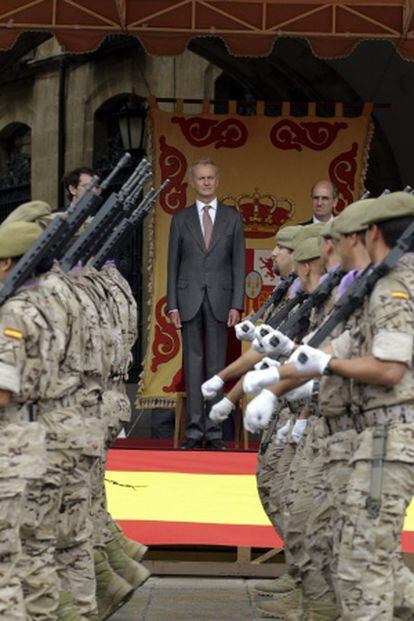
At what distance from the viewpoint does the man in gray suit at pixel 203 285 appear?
1325cm

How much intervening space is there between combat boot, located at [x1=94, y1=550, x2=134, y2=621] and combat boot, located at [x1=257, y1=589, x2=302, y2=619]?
0.88 m

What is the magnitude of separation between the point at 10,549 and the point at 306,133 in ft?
32.6

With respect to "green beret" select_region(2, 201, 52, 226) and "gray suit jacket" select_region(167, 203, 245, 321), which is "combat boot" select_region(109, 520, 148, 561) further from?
"gray suit jacket" select_region(167, 203, 245, 321)

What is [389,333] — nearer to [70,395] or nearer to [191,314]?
[70,395]

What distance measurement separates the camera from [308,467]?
301 inches

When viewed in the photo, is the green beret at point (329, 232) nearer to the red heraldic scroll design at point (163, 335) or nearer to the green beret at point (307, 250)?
the green beret at point (307, 250)

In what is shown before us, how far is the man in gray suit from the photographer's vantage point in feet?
43.5

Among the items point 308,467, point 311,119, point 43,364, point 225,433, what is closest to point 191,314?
point 225,433

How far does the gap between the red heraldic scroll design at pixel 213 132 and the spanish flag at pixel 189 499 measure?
4.63 metres

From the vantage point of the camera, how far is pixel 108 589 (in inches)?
335

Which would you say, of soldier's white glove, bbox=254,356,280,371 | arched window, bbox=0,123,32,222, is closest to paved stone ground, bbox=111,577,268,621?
soldier's white glove, bbox=254,356,280,371

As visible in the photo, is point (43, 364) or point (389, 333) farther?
point (43, 364)

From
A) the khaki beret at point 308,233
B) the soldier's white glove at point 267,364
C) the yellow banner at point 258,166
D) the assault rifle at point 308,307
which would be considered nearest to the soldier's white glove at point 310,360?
the soldier's white glove at point 267,364

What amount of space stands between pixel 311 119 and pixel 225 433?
10.6ft
